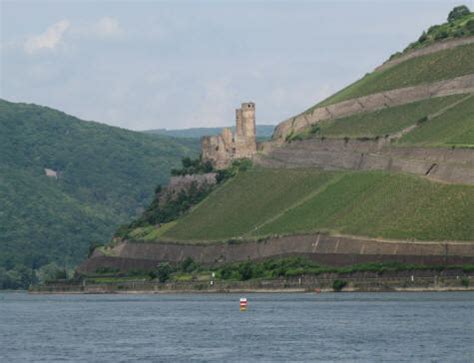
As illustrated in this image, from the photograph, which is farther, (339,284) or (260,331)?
(339,284)

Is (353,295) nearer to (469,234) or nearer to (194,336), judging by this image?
(469,234)

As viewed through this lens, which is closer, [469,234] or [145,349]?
[145,349]

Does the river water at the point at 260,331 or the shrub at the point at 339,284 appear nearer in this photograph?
the river water at the point at 260,331

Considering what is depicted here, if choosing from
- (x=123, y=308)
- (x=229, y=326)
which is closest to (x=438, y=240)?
(x=123, y=308)

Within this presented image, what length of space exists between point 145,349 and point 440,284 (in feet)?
195

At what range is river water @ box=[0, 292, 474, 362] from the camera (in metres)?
122

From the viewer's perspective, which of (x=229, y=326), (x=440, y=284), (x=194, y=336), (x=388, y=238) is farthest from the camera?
(x=388, y=238)

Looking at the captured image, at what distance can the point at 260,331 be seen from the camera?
142 m

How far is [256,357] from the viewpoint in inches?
4749

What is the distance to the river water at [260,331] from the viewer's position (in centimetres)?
12219

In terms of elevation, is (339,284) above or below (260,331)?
above

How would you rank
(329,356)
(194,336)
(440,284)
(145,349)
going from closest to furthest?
1. (329,356)
2. (145,349)
3. (194,336)
4. (440,284)

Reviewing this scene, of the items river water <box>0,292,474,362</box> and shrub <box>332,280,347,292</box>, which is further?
shrub <box>332,280,347,292</box>

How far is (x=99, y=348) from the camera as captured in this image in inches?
5118
